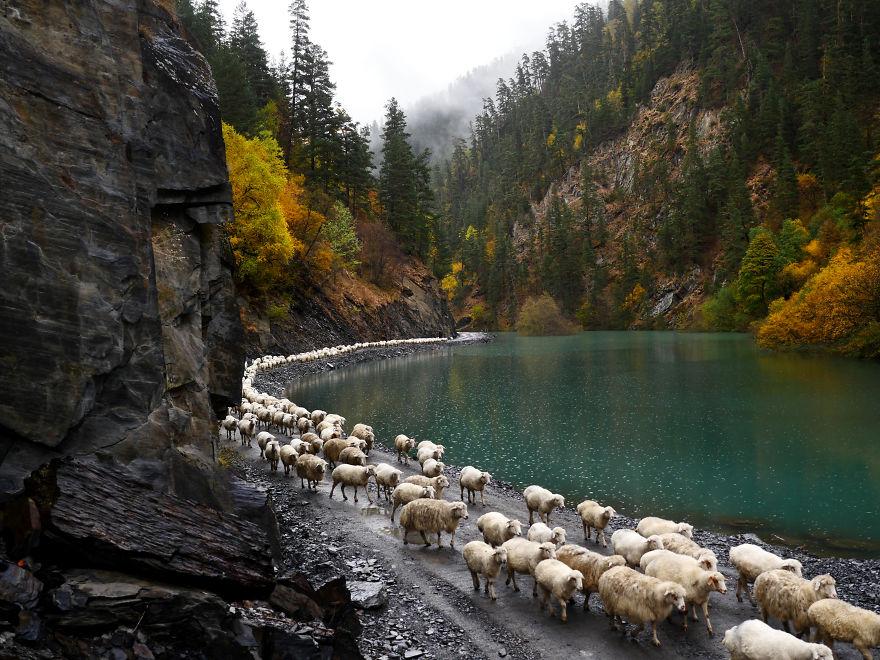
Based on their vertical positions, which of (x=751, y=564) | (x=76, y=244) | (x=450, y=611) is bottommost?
(x=450, y=611)

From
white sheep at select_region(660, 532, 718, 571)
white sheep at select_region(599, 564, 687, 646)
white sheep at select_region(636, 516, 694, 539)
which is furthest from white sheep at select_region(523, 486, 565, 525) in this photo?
white sheep at select_region(599, 564, 687, 646)

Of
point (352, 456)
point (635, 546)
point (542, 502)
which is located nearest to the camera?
point (635, 546)

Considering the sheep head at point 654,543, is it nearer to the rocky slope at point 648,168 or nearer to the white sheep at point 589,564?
the white sheep at point 589,564

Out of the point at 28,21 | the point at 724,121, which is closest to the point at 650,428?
the point at 28,21

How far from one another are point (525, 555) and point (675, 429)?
63.1 ft

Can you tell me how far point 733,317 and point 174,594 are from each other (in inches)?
3569

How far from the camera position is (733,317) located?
83812mm

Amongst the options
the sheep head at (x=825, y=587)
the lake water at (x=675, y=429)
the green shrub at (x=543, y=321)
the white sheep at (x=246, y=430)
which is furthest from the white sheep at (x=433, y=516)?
the green shrub at (x=543, y=321)

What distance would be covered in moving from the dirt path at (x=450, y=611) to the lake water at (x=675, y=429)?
217 inches

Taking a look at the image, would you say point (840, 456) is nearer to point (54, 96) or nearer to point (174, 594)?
point (174, 594)

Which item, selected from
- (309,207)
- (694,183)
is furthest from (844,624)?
(694,183)

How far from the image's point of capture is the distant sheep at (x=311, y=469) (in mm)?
17766

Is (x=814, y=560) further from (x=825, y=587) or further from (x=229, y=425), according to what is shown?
(x=229, y=425)

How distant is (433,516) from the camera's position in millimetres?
13172
